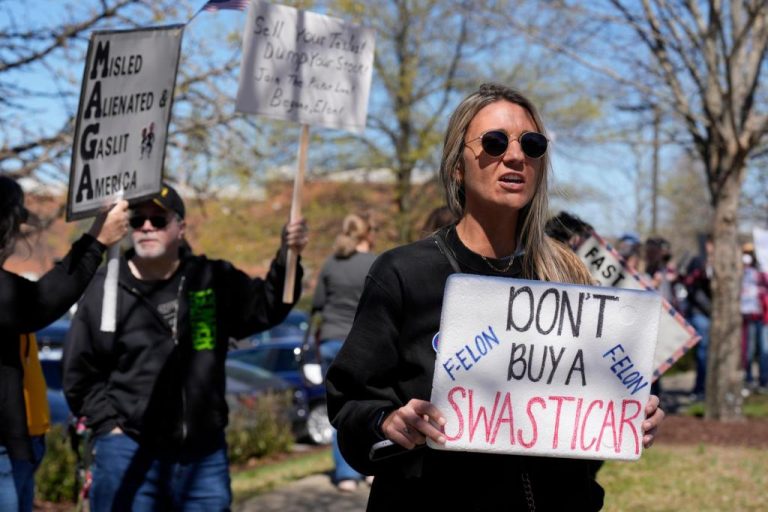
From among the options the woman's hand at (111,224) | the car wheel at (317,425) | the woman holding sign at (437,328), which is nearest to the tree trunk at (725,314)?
the car wheel at (317,425)

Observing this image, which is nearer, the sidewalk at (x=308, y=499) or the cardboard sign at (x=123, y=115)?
the cardboard sign at (x=123, y=115)

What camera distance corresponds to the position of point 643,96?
11203 millimetres

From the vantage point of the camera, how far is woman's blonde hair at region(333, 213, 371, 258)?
25.5 feet

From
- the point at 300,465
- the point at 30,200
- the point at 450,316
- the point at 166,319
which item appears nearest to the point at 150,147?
the point at 166,319

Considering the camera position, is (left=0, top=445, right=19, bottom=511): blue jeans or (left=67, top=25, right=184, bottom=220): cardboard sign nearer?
(left=0, top=445, right=19, bottom=511): blue jeans

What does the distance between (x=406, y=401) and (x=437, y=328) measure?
0.63ft

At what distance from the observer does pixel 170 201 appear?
4656 millimetres

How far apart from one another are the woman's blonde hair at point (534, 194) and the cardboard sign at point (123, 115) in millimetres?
1739

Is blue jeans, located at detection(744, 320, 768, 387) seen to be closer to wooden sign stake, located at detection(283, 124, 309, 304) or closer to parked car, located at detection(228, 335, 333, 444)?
parked car, located at detection(228, 335, 333, 444)

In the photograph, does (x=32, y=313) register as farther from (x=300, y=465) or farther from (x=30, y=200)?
(x=300, y=465)

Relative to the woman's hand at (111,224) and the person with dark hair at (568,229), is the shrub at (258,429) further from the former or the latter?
the woman's hand at (111,224)

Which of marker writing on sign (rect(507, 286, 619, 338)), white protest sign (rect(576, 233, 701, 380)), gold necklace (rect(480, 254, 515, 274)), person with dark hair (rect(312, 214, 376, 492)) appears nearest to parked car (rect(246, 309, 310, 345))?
person with dark hair (rect(312, 214, 376, 492))

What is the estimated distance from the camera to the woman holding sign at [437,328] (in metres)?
2.57

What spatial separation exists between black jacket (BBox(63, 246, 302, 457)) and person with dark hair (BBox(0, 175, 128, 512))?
13.1 inches
